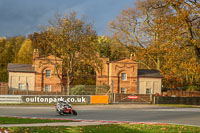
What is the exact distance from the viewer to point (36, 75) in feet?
163

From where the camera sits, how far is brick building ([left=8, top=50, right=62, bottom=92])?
48.4 meters

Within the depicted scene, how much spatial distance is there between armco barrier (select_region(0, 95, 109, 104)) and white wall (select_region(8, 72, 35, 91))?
38.5 feet

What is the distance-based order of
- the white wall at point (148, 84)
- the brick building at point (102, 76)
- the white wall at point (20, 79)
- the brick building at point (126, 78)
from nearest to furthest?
1. the white wall at point (20, 79)
2. the brick building at point (102, 76)
3. the brick building at point (126, 78)
4. the white wall at point (148, 84)

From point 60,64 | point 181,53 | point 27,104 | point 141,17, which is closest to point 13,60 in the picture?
point 60,64

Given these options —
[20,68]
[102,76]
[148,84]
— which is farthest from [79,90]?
[148,84]

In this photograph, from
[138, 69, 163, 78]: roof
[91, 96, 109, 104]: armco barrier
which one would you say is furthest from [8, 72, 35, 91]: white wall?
[138, 69, 163, 78]: roof

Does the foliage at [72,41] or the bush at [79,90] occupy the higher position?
the foliage at [72,41]

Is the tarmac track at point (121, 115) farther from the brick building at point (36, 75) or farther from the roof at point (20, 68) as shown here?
the roof at point (20, 68)

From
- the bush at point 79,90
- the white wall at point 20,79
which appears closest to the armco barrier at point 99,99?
the bush at point 79,90

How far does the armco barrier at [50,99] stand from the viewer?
36.0 m

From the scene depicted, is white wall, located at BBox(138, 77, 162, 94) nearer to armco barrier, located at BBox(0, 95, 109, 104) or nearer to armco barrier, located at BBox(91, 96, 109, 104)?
armco barrier, located at BBox(91, 96, 109, 104)

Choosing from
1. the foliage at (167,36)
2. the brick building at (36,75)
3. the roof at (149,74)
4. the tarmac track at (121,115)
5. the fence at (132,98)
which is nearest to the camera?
the tarmac track at (121,115)

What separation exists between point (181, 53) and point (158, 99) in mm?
13387

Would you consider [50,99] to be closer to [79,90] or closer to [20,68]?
[79,90]
